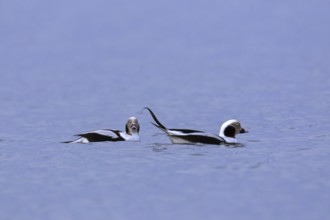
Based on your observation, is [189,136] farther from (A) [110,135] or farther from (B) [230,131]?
(A) [110,135]

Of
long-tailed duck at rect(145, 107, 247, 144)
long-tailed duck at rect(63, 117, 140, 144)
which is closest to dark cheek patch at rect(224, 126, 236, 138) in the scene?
long-tailed duck at rect(145, 107, 247, 144)

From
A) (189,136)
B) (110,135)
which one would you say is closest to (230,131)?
(189,136)

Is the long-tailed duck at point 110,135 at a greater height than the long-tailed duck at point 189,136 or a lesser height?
greater

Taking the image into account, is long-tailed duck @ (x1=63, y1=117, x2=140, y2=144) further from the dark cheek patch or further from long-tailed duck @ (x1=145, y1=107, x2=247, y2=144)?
the dark cheek patch

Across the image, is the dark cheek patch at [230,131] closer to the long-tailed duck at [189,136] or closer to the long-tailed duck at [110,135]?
the long-tailed duck at [189,136]

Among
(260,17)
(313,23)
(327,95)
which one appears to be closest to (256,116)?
(327,95)

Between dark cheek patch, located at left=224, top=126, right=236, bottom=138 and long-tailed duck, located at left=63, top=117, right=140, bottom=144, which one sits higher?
long-tailed duck, located at left=63, top=117, right=140, bottom=144

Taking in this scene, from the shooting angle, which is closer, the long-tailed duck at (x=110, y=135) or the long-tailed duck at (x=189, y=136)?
the long-tailed duck at (x=189, y=136)

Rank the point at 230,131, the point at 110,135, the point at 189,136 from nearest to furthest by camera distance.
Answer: the point at 189,136, the point at 230,131, the point at 110,135

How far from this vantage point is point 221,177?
1805 centimetres

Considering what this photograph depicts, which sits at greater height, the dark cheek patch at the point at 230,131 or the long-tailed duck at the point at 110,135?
the long-tailed duck at the point at 110,135

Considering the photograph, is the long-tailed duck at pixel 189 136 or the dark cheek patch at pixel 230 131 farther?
the dark cheek patch at pixel 230 131

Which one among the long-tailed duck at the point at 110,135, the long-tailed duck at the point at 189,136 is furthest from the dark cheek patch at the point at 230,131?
the long-tailed duck at the point at 110,135

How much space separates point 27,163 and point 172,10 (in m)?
90.7
